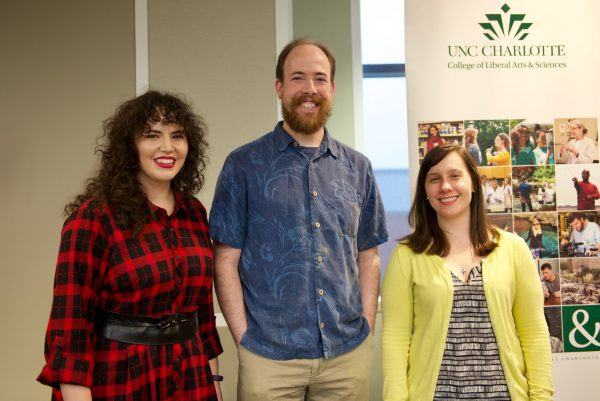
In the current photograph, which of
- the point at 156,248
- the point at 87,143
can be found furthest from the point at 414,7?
the point at 87,143

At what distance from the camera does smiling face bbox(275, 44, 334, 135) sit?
1892 millimetres

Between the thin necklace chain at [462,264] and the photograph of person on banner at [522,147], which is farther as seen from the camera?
the photograph of person on banner at [522,147]

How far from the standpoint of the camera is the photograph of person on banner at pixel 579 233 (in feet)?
8.14

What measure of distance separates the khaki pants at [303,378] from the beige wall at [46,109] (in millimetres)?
1643

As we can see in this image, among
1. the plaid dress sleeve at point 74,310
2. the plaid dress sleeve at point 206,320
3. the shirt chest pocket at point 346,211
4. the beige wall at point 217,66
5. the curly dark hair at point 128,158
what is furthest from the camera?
the beige wall at point 217,66

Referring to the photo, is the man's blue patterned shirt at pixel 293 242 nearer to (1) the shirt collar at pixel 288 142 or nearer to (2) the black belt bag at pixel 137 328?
(1) the shirt collar at pixel 288 142

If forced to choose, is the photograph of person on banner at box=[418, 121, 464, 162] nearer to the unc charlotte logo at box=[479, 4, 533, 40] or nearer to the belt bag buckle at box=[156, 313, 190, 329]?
the unc charlotte logo at box=[479, 4, 533, 40]

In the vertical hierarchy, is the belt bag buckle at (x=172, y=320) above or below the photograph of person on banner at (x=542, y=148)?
below

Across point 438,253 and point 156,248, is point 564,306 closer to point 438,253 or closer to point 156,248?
point 438,253

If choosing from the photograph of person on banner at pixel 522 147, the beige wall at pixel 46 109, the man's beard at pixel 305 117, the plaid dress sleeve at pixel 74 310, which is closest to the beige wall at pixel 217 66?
the beige wall at pixel 46 109

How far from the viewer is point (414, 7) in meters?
2.47

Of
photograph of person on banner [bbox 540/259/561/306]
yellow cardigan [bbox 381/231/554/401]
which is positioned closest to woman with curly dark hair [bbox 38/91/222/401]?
yellow cardigan [bbox 381/231/554/401]

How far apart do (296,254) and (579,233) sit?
143cm

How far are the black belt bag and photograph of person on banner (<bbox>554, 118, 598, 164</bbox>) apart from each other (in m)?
1.86
